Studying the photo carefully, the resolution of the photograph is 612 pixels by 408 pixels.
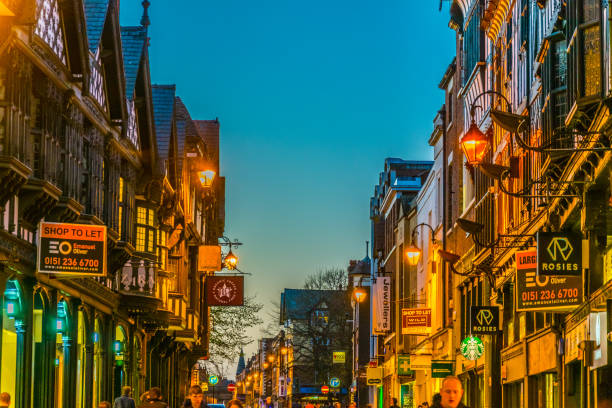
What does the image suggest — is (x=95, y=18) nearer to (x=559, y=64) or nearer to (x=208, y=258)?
(x=559, y=64)

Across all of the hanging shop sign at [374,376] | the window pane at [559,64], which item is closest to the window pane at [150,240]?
the window pane at [559,64]

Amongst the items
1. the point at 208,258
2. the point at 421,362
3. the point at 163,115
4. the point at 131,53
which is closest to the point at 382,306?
the point at 208,258

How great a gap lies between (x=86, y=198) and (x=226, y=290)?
1906cm

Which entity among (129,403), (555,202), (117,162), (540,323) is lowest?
(129,403)

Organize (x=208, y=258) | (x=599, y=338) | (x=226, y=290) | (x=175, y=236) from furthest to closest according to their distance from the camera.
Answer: (x=208, y=258) → (x=226, y=290) → (x=175, y=236) → (x=599, y=338)

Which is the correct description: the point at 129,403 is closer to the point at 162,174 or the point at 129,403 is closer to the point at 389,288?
the point at 162,174

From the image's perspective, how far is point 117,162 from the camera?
3472 cm

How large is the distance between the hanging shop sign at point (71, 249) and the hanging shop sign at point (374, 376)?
1786 inches

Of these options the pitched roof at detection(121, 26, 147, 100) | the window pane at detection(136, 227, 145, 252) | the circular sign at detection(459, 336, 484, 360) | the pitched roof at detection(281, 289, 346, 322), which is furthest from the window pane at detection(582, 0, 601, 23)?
the pitched roof at detection(281, 289, 346, 322)

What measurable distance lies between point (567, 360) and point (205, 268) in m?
31.0

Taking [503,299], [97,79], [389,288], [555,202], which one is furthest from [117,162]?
[389,288]

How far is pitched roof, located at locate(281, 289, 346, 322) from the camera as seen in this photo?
109 m

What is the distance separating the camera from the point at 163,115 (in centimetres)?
4391

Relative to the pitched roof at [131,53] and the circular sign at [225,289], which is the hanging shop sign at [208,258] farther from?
the pitched roof at [131,53]
